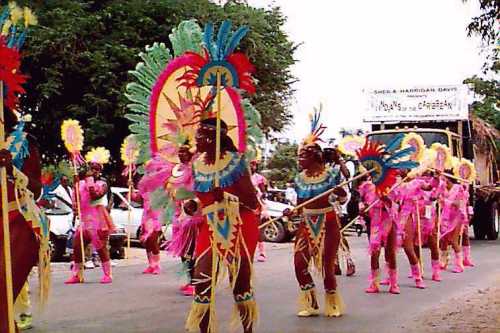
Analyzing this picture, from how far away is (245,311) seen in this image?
20.8ft

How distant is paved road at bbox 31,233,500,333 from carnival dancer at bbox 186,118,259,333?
1.61 m

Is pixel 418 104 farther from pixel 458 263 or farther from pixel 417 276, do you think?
pixel 417 276

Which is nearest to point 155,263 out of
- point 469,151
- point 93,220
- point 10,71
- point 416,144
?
point 93,220

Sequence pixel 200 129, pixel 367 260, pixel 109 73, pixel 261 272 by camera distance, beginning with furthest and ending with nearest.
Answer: pixel 109 73 → pixel 367 260 → pixel 261 272 → pixel 200 129

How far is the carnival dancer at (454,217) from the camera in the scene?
1323cm

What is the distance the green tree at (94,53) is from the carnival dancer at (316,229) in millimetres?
13599

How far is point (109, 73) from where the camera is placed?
2133 cm

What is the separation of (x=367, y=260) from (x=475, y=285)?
3.93 m

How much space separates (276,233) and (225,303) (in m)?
10.9

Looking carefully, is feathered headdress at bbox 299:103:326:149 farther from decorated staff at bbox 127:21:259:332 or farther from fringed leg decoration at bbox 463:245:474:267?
fringed leg decoration at bbox 463:245:474:267

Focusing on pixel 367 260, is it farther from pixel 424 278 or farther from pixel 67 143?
pixel 67 143

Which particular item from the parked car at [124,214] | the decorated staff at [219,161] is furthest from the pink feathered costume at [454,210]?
the parked car at [124,214]

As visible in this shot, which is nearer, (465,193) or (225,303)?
(225,303)

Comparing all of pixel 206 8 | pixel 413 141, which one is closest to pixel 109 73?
pixel 206 8
